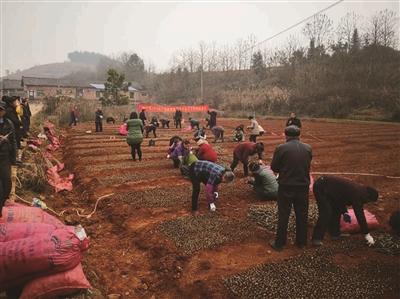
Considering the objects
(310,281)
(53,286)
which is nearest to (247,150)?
(310,281)

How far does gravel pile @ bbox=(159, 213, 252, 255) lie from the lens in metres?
5.17

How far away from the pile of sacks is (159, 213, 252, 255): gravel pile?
1797mm

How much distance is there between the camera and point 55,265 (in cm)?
346

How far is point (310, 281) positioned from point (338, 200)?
53.9 inches

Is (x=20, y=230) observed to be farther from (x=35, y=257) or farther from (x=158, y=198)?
(x=158, y=198)

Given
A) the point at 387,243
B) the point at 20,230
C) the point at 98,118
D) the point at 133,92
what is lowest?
the point at 387,243

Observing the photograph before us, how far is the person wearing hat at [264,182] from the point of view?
698 cm

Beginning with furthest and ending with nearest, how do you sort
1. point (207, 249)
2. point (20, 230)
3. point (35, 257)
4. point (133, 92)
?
point (133, 92) → point (207, 249) → point (20, 230) → point (35, 257)

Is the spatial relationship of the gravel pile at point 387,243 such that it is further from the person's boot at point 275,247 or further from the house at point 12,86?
the house at point 12,86

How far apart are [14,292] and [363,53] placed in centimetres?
4475

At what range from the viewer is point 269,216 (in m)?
6.01

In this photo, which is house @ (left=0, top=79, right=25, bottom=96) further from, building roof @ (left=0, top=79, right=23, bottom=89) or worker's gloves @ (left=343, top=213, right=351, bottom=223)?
worker's gloves @ (left=343, top=213, right=351, bottom=223)

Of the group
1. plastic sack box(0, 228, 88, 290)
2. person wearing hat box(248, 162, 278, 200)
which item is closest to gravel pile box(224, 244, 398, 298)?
plastic sack box(0, 228, 88, 290)

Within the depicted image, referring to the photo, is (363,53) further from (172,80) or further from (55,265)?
(55,265)
